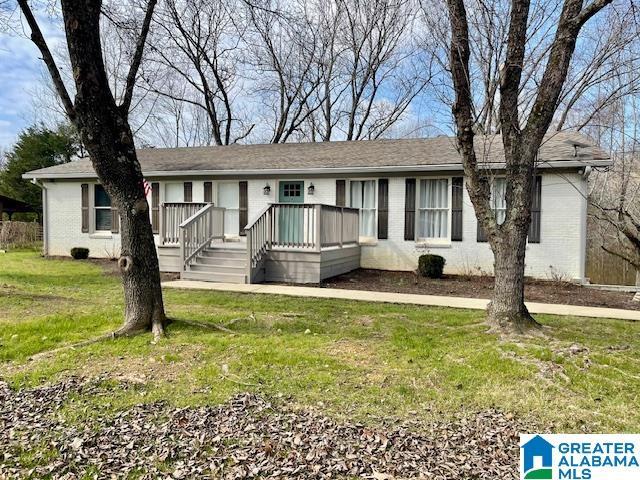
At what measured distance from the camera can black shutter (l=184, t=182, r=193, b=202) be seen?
14125 mm

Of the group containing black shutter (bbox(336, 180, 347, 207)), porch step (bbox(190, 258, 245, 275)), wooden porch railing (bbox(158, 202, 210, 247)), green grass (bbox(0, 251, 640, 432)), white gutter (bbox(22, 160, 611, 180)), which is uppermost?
white gutter (bbox(22, 160, 611, 180))

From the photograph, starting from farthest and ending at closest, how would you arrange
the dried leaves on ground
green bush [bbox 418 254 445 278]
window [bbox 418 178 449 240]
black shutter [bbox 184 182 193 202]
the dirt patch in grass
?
black shutter [bbox 184 182 193 202], window [bbox 418 178 449 240], green bush [bbox 418 254 445 278], the dirt patch in grass, the dried leaves on ground

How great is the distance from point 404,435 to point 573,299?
278 inches

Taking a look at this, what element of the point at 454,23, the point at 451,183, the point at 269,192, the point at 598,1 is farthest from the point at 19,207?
the point at 598,1

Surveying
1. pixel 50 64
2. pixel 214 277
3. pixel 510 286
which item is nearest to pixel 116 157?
pixel 50 64

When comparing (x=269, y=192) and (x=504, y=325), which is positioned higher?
(x=269, y=192)

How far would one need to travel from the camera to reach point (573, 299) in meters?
8.73

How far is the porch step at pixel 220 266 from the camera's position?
10391mm

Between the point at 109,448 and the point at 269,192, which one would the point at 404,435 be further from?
the point at 269,192

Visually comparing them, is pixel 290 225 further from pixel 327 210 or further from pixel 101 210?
pixel 101 210

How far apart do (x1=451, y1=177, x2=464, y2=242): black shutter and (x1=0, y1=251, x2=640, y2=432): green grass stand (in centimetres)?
490

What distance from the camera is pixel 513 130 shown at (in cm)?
535

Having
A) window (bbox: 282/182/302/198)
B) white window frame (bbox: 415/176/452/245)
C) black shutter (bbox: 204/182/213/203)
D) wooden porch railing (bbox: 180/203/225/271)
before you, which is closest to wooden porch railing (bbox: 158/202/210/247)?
wooden porch railing (bbox: 180/203/225/271)

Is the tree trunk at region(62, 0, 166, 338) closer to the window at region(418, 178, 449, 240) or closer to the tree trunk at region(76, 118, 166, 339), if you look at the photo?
the tree trunk at region(76, 118, 166, 339)
